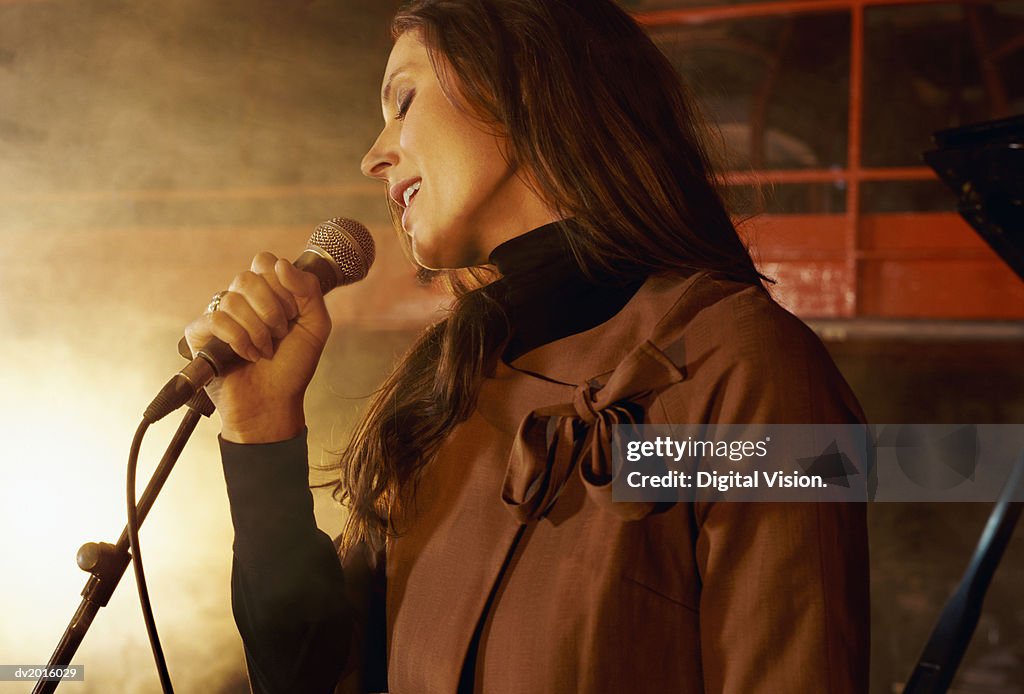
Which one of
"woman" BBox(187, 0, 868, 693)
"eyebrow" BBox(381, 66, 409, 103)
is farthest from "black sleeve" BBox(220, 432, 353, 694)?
"eyebrow" BBox(381, 66, 409, 103)

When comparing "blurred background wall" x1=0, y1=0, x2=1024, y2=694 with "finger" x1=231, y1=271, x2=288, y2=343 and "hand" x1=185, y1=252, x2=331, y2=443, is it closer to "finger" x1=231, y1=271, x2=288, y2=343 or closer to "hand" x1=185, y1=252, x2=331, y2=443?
"hand" x1=185, y1=252, x2=331, y2=443

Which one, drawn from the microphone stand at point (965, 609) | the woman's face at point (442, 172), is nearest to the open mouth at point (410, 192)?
the woman's face at point (442, 172)

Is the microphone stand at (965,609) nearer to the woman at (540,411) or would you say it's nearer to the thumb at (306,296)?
the woman at (540,411)

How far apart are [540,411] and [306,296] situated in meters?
0.25

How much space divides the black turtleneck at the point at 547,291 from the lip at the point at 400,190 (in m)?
0.11

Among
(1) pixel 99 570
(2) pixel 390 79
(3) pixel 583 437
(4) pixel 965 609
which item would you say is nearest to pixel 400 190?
(2) pixel 390 79

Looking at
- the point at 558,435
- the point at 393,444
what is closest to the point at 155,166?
the point at 393,444

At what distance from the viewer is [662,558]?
69cm

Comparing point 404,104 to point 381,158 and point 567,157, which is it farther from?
point 567,157

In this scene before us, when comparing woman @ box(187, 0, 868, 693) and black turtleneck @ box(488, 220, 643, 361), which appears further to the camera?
black turtleneck @ box(488, 220, 643, 361)

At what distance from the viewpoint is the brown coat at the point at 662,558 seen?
635 mm

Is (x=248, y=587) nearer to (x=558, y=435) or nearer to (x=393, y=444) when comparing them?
(x=393, y=444)

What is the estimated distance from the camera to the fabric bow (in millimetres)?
704

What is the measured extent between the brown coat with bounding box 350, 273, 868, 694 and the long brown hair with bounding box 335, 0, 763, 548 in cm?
7
